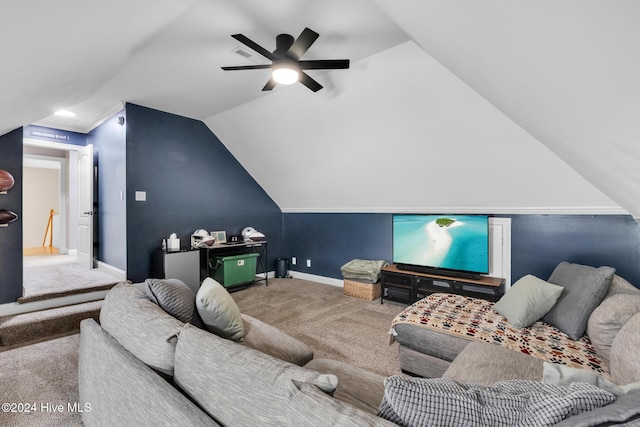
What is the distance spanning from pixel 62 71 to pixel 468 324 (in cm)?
355

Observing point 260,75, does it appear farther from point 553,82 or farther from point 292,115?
point 553,82

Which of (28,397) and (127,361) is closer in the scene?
(127,361)

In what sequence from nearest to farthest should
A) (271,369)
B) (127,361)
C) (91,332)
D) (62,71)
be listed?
(271,369), (127,361), (91,332), (62,71)

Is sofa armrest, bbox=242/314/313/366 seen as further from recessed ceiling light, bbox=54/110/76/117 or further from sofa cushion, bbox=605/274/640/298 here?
recessed ceiling light, bbox=54/110/76/117

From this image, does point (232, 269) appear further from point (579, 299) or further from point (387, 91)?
point (579, 299)

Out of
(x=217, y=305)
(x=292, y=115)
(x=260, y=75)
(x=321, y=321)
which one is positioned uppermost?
(x=260, y=75)

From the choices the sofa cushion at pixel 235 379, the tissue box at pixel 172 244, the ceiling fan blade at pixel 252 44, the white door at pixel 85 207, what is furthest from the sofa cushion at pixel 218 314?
the white door at pixel 85 207

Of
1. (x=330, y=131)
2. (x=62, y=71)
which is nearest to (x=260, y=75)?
(x=330, y=131)

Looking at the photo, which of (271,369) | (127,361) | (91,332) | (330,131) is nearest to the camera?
(271,369)

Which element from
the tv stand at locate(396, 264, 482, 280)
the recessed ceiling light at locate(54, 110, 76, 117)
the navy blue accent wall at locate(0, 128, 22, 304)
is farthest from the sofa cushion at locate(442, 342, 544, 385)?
the recessed ceiling light at locate(54, 110, 76, 117)

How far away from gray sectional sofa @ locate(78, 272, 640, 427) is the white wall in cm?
207

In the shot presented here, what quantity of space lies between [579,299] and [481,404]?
208 cm

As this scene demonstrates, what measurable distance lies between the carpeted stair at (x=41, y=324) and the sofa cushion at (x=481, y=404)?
3.80 m

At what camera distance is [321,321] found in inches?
138
